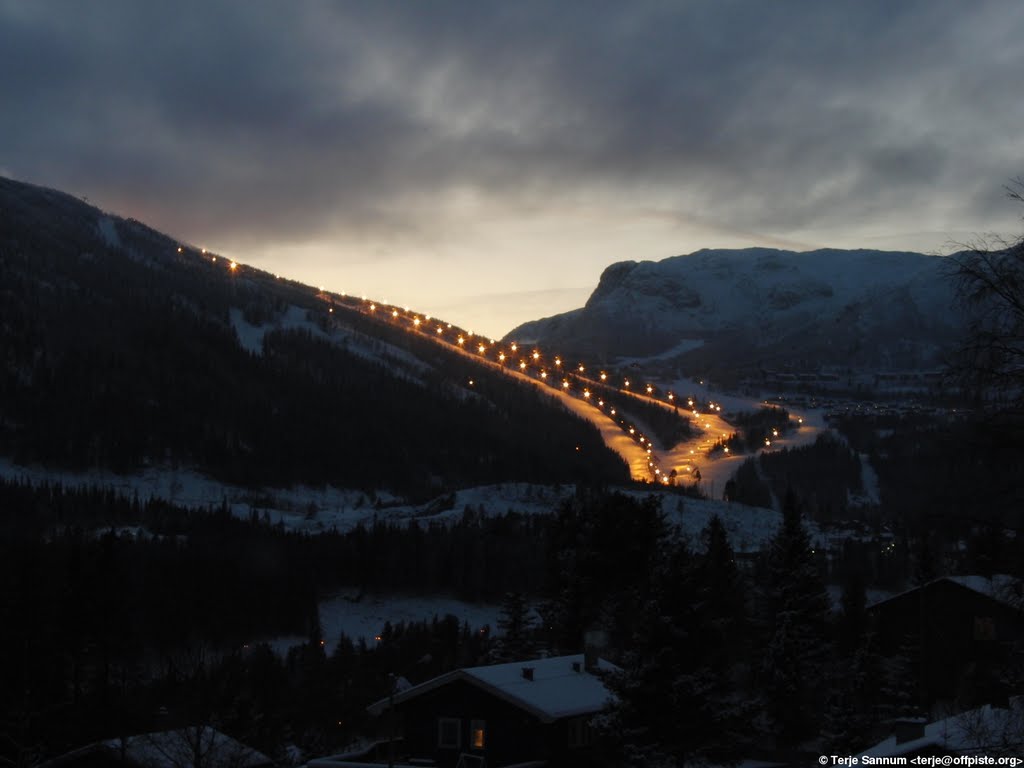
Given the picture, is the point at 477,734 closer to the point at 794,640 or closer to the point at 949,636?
the point at 794,640

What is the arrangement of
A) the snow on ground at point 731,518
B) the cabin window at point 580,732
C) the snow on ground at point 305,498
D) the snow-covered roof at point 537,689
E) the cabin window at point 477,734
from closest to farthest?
the snow-covered roof at point 537,689 < the cabin window at point 477,734 < the cabin window at point 580,732 < the snow on ground at point 731,518 < the snow on ground at point 305,498

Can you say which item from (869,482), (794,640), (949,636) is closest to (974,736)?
(794,640)

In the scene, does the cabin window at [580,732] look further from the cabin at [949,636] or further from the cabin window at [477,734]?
the cabin at [949,636]

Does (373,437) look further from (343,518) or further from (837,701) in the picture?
(837,701)

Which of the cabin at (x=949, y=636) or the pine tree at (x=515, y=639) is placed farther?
the pine tree at (x=515, y=639)

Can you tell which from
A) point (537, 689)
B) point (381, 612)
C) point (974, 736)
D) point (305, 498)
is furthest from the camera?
point (305, 498)

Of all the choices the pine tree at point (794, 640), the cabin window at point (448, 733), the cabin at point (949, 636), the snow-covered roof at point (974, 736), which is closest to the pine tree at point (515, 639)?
the pine tree at point (794, 640)
